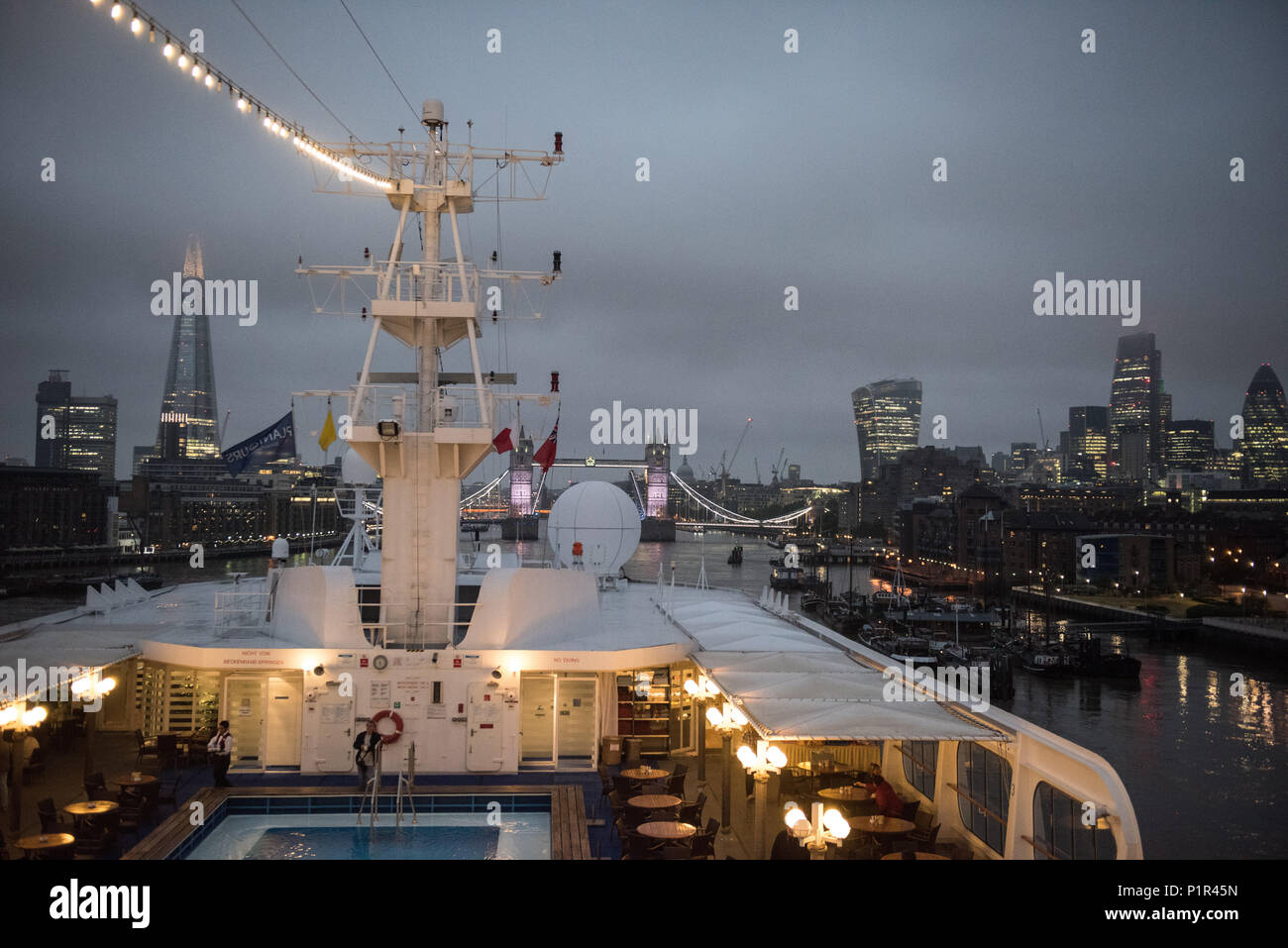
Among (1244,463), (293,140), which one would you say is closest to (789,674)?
(293,140)

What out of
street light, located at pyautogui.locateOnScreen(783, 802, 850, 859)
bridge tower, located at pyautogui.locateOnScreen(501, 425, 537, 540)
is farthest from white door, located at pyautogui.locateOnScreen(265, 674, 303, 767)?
bridge tower, located at pyautogui.locateOnScreen(501, 425, 537, 540)

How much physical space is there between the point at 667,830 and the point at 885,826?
2.36m

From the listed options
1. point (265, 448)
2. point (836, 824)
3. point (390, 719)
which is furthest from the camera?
point (265, 448)

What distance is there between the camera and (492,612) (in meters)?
12.9

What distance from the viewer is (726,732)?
11.5 metres

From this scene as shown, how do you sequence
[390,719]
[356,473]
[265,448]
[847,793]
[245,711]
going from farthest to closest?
[356,473], [265,448], [245,711], [390,719], [847,793]

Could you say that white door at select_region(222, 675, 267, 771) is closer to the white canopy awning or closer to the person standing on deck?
the person standing on deck

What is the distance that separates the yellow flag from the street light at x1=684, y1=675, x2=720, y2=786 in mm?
7465

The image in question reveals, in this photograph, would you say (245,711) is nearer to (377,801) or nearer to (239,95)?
(377,801)

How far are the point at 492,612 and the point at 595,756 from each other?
107 inches

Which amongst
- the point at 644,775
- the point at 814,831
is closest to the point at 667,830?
the point at 814,831

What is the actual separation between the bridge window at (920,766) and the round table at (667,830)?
3.41m

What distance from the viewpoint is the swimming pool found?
992cm
